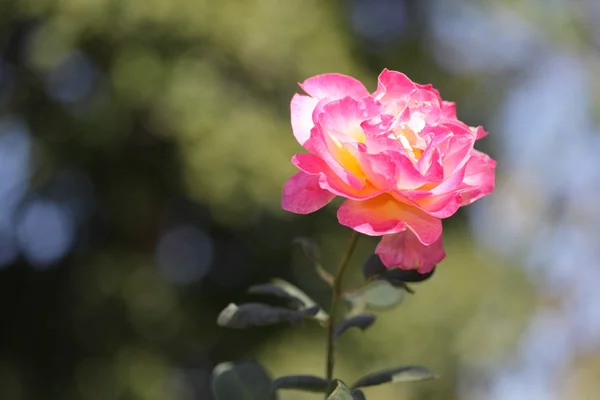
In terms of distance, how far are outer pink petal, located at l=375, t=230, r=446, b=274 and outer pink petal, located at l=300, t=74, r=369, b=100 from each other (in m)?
0.12

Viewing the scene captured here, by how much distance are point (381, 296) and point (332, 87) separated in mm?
274

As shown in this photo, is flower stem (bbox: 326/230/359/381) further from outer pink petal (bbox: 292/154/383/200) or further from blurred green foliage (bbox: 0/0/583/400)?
blurred green foliage (bbox: 0/0/583/400)

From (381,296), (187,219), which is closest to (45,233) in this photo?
(187,219)

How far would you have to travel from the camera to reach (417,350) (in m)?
3.38

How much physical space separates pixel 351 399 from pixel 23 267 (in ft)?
12.5

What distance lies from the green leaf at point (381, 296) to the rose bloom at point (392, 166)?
0.23 meters

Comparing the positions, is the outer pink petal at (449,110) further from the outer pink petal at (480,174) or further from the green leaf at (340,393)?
the green leaf at (340,393)

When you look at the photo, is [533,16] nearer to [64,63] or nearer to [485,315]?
[485,315]

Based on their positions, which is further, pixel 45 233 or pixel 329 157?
pixel 45 233

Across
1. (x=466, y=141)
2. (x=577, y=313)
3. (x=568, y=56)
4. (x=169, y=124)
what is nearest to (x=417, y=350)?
(x=577, y=313)

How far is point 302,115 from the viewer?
557 mm

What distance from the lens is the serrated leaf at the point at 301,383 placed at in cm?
62

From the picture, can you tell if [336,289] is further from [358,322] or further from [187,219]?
[187,219]

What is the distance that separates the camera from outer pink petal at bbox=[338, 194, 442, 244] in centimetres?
50
